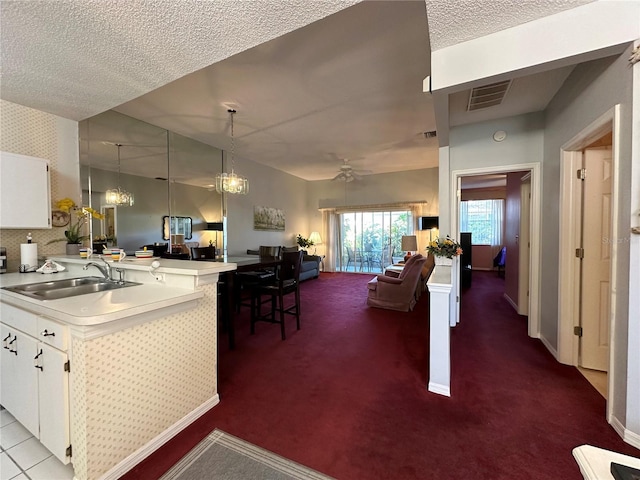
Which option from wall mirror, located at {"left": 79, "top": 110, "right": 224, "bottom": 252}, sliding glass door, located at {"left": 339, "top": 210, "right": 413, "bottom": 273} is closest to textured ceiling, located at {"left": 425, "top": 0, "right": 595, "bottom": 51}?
wall mirror, located at {"left": 79, "top": 110, "right": 224, "bottom": 252}

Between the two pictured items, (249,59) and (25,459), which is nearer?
(25,459)

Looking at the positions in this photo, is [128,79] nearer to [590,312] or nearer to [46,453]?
[46,453]

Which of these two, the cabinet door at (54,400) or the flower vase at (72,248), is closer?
the cabinet door at (54,400)

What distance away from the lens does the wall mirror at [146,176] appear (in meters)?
3.30

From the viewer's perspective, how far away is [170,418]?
1599 millimetres

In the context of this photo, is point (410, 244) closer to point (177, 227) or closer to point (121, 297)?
point (177, 227)

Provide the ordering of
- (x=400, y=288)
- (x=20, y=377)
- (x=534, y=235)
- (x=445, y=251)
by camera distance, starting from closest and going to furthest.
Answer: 1. (x=20, y=377)
2. (x=445, y=251)
3. (x=534, y=235)
4. (x=400, y=288)

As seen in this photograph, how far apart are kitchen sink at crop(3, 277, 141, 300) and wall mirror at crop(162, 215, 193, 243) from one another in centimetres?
212

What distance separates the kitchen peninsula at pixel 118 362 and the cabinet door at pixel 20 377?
12 mm

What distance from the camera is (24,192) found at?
2230 mm

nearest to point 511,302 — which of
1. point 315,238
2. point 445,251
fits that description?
→ point 445,251

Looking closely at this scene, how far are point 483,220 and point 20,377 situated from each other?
9806mm

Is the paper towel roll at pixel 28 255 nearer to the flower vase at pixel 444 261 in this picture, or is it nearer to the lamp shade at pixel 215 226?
the lamp shade at pixel 215 226

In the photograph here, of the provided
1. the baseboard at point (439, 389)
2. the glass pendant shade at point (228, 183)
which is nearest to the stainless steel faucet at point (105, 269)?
the glass pendant shade at point (228, 183)
